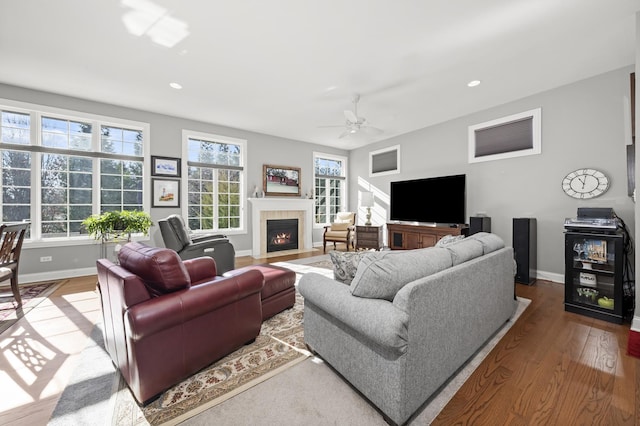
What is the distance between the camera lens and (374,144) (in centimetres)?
673

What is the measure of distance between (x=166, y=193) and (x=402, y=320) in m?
5.05

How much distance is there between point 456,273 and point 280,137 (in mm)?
5540

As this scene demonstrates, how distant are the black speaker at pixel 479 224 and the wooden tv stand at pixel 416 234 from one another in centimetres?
33

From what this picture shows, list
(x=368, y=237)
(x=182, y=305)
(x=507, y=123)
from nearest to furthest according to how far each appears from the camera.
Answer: (x=182, y=305) < (x=507, y=123) < (x=368, y=237)

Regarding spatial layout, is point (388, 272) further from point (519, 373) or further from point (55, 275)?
point (55, 275)

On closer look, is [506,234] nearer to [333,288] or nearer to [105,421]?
[333,288]

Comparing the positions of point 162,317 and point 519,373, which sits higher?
point 162,317

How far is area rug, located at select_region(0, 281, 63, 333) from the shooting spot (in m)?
2.54

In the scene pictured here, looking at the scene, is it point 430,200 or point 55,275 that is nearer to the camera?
point 55,275

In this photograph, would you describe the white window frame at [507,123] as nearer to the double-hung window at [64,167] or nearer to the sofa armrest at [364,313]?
the sofa armrest at [364,313]

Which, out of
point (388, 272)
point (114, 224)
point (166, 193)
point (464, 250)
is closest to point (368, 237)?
point (464, 250)

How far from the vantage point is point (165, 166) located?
189 inches

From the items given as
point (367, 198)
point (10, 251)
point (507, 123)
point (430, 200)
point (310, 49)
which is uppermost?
point (310, 49)

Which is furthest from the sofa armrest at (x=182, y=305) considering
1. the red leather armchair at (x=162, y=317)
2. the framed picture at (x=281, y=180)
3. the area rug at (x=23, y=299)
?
the framed picture at (x=281, y=180)
